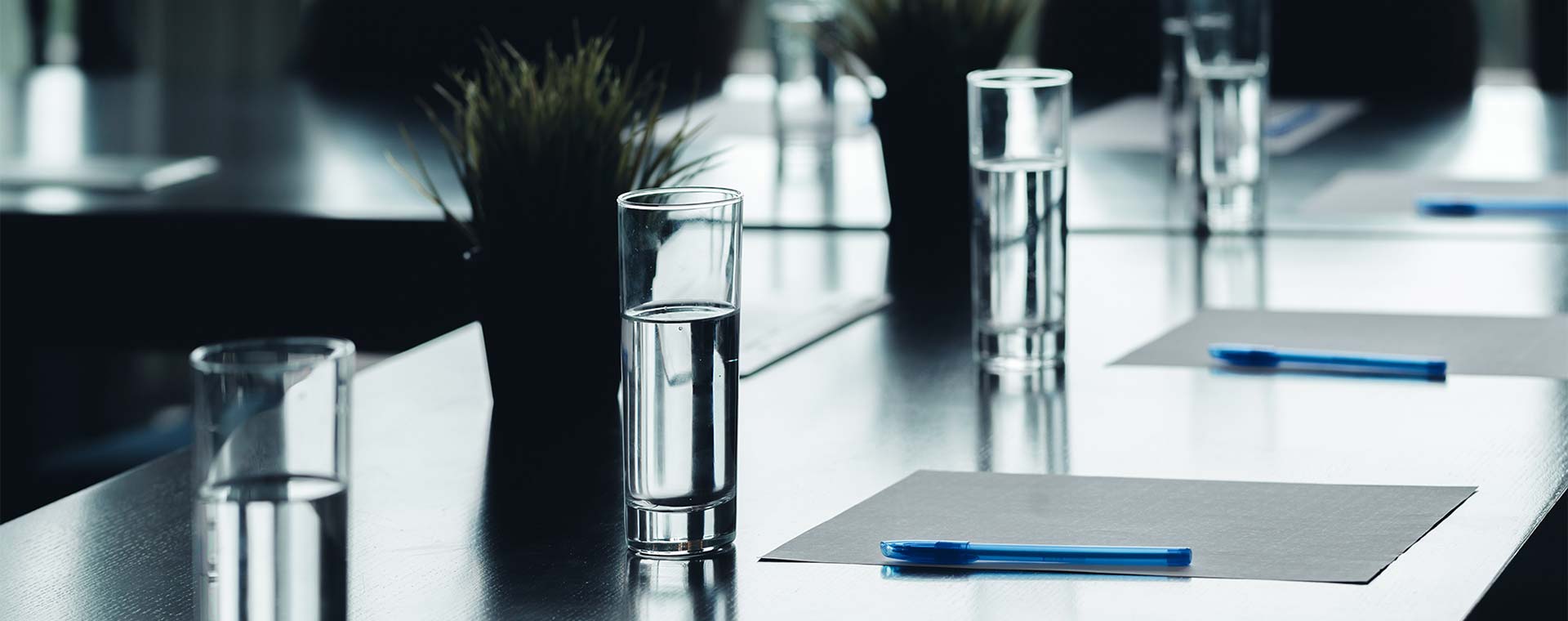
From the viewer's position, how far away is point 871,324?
1655 millimetres

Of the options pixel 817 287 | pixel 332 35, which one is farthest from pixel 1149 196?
pixel 332 35

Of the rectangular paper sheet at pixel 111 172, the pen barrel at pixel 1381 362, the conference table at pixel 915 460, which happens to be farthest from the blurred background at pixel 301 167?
the pen barrel at pixel 1381 362

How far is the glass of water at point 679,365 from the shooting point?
101 cm

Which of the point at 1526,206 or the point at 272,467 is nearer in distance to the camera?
the point at 272,467

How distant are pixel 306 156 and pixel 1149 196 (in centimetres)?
105

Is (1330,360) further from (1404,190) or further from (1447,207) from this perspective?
(1404,190)

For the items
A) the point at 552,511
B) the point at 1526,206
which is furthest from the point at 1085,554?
the point at 1526,206

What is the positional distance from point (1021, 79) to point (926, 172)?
57 cm

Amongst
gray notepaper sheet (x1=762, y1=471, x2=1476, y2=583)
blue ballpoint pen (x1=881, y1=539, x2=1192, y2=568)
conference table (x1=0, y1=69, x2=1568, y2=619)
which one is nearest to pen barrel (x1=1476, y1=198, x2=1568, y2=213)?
conference table (x1=0, y1=69, x2=1568, y2=619)

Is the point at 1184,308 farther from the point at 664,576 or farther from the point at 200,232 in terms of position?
the point at 200,232

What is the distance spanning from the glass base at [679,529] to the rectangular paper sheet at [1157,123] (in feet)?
5.16

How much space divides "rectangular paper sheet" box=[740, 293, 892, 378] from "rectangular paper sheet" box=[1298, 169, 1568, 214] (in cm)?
58

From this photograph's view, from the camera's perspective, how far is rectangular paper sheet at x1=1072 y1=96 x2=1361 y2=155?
8.45 ft

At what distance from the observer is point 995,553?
101cm
